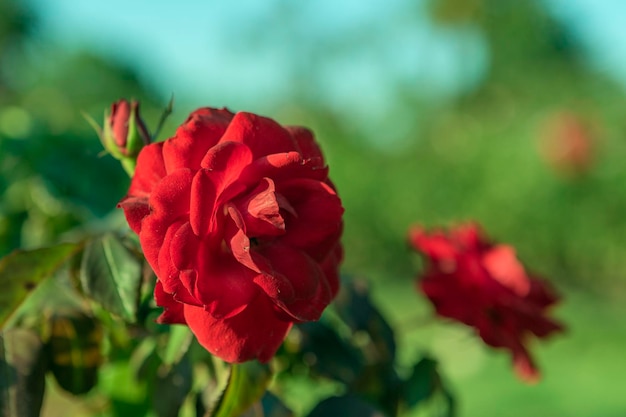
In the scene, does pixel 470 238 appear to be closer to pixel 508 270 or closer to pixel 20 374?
pixel 508 270

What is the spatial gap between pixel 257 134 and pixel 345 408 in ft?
0.79

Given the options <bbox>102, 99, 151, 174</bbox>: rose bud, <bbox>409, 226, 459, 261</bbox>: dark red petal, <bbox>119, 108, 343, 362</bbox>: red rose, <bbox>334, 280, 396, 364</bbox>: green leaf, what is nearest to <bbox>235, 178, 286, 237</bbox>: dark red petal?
<bbox>119, 108, 343, 362</bbox>: red rose

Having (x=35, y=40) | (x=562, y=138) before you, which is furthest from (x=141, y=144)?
(x=35, y=40)

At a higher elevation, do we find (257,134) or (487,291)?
(257,134)

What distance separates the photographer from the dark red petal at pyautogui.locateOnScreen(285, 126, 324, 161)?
518 millimetres

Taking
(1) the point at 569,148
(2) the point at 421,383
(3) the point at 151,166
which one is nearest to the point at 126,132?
(3) the point at 151,166

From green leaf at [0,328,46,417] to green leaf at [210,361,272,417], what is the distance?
0.38 feet

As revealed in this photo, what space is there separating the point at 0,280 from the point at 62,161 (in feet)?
1.38

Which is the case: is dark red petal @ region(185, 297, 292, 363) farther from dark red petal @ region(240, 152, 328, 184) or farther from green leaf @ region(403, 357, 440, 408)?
green leaf @ region(403, 357, 440, 408)

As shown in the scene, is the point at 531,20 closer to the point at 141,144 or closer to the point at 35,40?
the point at 35,40

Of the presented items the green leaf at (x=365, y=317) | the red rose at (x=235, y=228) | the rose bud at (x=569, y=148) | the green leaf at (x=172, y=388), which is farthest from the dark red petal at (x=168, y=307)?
the rose bud at (x=569, y=148)

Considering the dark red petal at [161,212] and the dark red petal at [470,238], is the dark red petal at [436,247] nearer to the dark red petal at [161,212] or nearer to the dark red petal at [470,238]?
the dark red petal at [470,238]

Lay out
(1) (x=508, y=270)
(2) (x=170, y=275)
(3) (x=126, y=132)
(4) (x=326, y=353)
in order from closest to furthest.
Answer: (2) (x=170, y=275)
(3) (x=126, y=132)
(4) (x=326, y=353)
(1) (x=508, y=270)

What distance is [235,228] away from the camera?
0.47 m
